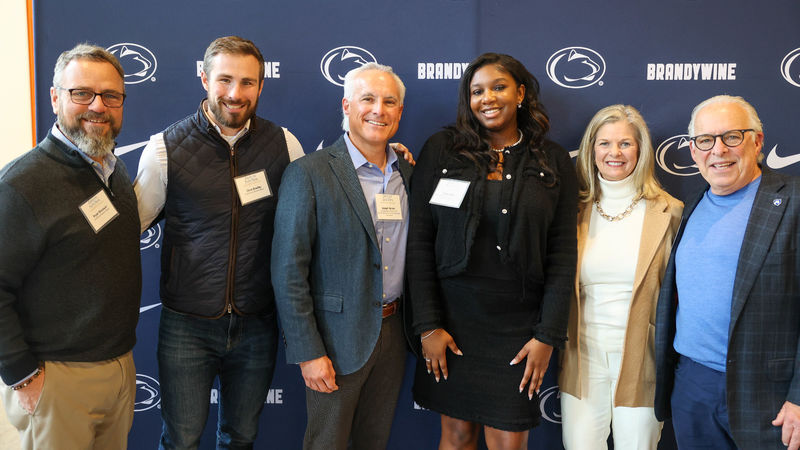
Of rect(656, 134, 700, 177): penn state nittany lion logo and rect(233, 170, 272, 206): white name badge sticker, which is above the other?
rect(656, 134, 700, 177): penn state nittany lion logo

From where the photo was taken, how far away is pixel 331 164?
6.81ft

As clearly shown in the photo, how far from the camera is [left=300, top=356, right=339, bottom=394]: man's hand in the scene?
199cm

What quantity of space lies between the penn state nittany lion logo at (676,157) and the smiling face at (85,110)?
2.64 m

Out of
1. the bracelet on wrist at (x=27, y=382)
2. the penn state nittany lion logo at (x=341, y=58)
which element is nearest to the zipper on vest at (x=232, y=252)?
the bracelet on wrist at (x=27, y=382)

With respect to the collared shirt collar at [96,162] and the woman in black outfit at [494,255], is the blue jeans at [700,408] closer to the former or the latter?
the woman in black outfit at [494,255]

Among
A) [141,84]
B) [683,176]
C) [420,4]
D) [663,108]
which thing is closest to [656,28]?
[663,108]

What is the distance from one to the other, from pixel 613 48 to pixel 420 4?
107 centimetres

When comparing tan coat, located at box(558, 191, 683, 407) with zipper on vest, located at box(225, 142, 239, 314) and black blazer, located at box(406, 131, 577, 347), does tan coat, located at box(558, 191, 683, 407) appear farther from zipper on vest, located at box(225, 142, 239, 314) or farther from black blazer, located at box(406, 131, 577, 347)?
zipper on vest, located at box(225, 142, 239, 314)

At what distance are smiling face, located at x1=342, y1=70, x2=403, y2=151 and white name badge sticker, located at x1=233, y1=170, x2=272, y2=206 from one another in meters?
0.44

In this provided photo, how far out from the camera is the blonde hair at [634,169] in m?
2.34

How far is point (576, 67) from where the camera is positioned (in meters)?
2.77

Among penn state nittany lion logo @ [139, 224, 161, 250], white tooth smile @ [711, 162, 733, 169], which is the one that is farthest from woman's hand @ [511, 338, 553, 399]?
penn state nittany lion logo @ [139, 224, 161, 250]

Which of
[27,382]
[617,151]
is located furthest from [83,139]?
[617,151]

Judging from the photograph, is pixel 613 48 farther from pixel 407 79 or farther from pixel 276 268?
pixel 276 268
